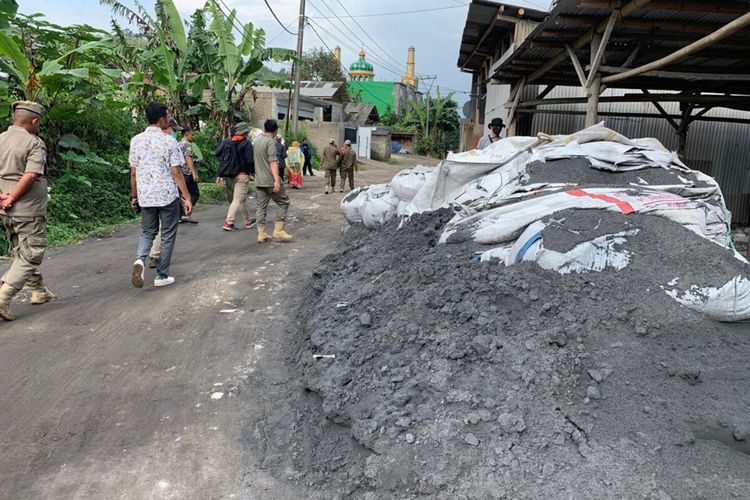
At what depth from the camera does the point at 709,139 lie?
12336mm

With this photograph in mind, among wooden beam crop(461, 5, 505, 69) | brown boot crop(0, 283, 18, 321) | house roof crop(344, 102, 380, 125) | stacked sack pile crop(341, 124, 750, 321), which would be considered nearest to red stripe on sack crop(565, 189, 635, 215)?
stacked sack pile crop(341, 124, 750, 321)

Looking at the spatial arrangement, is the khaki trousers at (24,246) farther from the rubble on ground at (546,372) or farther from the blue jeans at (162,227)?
the rubble on ground at (546,372)

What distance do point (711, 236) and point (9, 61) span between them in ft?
32.0

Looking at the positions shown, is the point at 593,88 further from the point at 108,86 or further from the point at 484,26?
the point at 108,86

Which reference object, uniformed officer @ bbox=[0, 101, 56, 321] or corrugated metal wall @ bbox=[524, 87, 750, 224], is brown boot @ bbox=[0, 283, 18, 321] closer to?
uniformed officer @ bbox=[0, 101, 56, 321]

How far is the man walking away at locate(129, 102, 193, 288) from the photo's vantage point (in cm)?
510

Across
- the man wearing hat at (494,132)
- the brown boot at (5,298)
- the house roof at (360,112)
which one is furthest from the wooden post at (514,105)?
the house roof at (360,112)

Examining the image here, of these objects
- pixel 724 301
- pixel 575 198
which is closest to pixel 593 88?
pixel 575 198

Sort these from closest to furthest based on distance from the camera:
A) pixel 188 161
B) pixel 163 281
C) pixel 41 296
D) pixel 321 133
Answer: pixel 41 296 → pixel 163 281 → pixel 188 161 → pixel 321 133

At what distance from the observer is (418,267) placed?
4168 millimetres

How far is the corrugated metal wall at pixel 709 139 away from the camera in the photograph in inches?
480

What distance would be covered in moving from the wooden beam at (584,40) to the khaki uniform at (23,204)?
631cm

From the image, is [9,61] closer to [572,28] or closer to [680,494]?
[572,28]

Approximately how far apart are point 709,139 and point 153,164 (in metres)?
12.4
